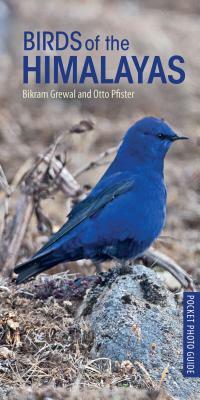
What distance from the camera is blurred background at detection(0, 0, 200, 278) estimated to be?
7844 millimetres

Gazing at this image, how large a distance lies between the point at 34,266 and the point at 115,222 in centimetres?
48

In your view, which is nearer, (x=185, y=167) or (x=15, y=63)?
(x=185, y=167)

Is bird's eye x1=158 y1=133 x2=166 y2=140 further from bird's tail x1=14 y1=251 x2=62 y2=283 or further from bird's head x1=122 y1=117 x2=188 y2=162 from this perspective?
bird's tail x1=14 y1=251 x2=62 y2=283

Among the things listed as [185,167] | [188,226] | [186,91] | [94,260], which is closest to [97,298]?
[94,260]

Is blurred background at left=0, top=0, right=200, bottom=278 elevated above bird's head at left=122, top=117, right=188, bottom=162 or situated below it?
above

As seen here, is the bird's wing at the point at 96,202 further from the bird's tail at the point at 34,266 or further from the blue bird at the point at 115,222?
the bird's tail at the point at 34,266

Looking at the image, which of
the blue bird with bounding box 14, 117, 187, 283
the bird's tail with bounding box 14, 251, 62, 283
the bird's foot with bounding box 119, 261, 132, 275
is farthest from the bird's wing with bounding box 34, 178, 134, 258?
the bird's foot with bounding box 119, 261, 132, 275

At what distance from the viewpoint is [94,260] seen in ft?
17.0

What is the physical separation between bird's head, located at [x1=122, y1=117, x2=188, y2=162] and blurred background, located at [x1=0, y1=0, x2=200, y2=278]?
1913mm

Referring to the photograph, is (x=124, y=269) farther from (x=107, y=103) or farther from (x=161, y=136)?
(x=107, y=103)

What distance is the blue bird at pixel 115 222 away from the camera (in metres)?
5.03

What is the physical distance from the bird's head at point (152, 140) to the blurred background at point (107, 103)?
1.91m

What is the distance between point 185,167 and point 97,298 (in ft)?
12.1

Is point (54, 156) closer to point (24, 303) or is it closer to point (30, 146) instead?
point (24, 303)
